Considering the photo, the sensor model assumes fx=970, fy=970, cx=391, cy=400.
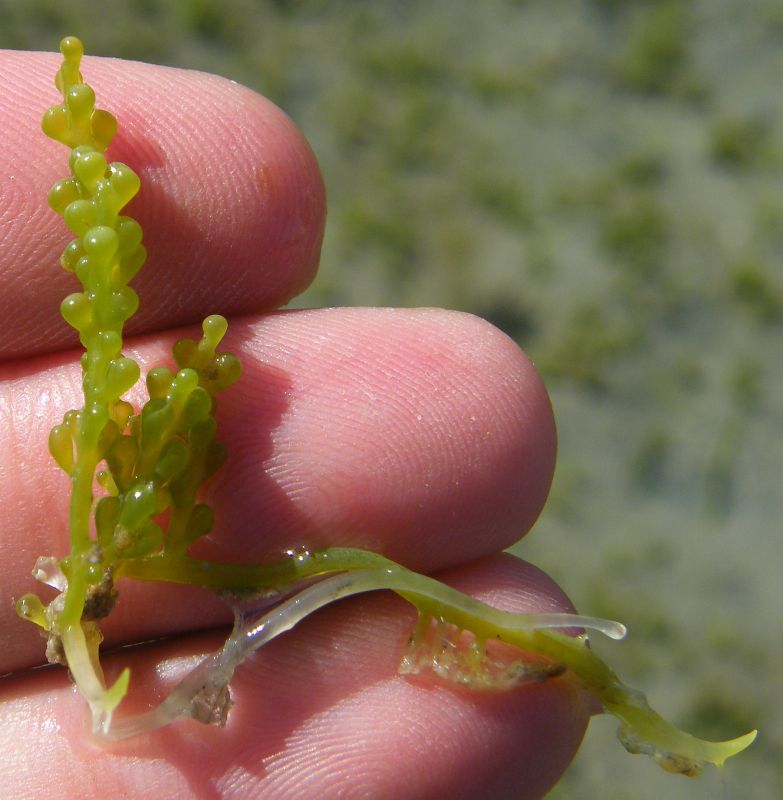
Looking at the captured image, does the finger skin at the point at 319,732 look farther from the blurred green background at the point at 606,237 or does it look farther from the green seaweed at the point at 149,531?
the blurred green background at the point at 606,237

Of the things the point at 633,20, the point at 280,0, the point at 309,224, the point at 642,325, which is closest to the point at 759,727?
the point at 642,325

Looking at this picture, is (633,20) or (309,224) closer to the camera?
(309,224)

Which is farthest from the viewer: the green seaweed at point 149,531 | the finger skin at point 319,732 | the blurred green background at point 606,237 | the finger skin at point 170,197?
the blurred green background at point 606,237

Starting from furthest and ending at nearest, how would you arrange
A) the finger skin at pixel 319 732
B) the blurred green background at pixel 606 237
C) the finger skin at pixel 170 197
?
the blurred green background at pixel 606 237
the finger skin at pixel 170 197
the finger skin at pixel 319 732

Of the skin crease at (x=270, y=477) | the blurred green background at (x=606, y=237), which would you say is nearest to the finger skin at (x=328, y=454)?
the skin crease at (x=270, y=477)

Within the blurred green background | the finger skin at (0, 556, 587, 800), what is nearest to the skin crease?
the finger skin at (0, 556, 587, 800)

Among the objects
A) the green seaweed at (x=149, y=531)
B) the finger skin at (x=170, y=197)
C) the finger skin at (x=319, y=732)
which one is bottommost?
the finger skin at (x=319, y=732)

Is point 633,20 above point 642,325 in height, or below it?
above

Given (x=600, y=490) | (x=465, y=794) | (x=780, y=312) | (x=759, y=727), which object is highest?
(x=780, y=312)

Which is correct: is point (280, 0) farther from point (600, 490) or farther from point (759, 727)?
point (759, 727)
